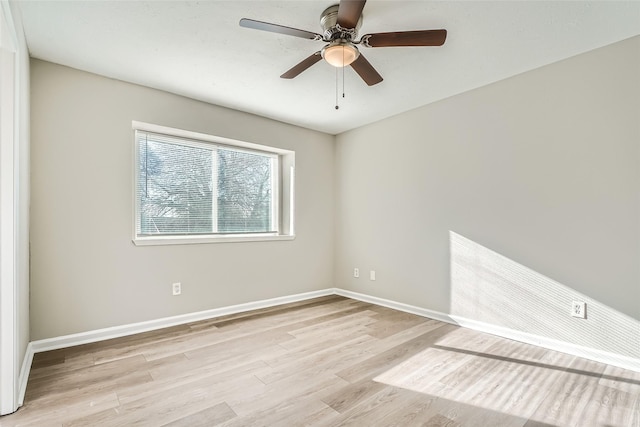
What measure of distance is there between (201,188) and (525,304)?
3399 mm

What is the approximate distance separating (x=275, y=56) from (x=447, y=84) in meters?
1.64

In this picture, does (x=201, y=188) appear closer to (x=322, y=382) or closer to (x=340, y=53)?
(x=340, y=53)

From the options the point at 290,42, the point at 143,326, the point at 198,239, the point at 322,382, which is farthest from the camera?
the point at 198,239

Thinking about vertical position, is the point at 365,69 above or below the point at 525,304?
above

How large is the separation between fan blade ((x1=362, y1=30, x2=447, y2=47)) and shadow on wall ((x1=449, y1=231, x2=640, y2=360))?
78.6 inches

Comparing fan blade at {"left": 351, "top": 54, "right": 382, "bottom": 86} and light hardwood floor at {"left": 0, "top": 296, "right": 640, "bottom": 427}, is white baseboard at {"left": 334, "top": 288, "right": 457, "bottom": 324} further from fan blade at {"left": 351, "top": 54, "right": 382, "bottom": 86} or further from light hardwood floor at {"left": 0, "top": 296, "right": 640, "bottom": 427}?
fan blade at {"left": 351, "top": 54, "right": 382, "bottom": 86}

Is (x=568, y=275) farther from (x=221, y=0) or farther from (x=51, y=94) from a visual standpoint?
(x=51, y=94)

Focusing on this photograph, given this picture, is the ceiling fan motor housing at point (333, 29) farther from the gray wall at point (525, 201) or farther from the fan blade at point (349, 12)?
the gray wall at point (525, 201)

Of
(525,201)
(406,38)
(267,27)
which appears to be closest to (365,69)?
(406,38)

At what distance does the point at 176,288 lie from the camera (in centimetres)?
322

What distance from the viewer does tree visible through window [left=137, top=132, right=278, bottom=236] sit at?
127 inches

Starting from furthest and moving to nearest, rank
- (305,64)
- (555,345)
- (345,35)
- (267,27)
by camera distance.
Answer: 1. (555,345)
2. (305,64)
3. (345,35)
4. (267,27)

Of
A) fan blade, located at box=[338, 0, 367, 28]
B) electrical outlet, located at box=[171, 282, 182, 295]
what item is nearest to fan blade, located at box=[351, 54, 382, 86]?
fan blade, located at box=[338, 0, 367, 28]

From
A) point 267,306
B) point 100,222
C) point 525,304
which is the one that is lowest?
point 267,306
